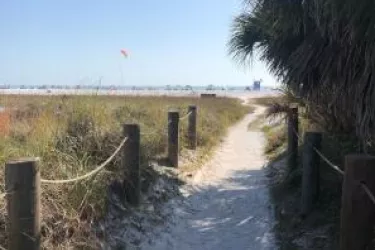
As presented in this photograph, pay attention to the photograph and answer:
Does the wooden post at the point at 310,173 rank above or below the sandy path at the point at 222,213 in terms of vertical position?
above

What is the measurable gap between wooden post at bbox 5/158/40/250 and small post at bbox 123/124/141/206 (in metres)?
3.02

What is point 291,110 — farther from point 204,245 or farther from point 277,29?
point 204,245

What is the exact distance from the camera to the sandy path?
600cm

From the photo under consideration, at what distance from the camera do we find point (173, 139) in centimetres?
916

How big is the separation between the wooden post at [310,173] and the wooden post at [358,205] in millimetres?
2021

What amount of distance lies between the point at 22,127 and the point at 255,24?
477 cm

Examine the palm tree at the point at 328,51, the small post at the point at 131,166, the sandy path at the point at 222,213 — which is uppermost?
the palm tree at the point at 328,51

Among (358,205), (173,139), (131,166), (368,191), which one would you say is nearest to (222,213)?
(131,166)

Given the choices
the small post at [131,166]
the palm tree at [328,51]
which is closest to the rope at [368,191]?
the palm tree at [328,51]

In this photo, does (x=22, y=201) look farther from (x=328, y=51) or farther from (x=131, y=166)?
(x=328, y=51)

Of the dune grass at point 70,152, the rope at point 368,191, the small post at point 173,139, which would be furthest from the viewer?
the small post at point 173,139

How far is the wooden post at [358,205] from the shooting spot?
377 cm

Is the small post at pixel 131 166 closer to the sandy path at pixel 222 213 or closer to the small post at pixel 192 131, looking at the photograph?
the sandy path at pixel 222 213

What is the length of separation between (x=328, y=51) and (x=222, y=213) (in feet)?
8.98
